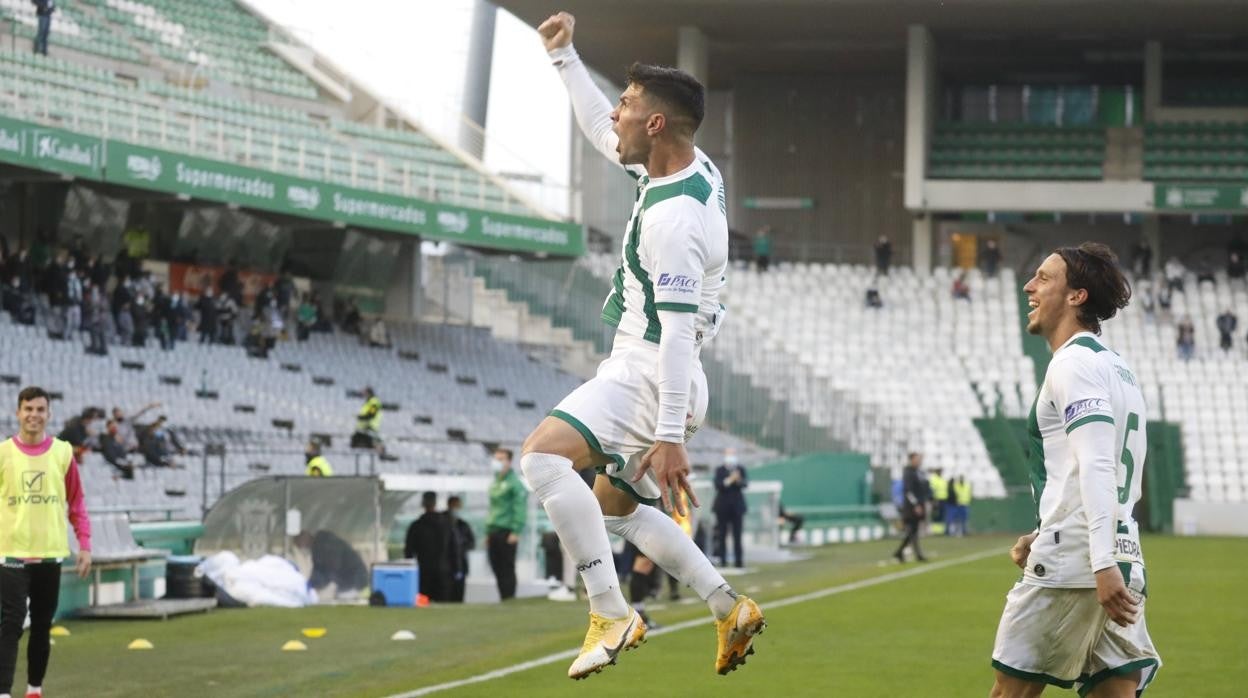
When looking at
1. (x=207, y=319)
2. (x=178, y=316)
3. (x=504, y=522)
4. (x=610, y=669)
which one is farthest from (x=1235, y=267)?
(x=610, y=669)

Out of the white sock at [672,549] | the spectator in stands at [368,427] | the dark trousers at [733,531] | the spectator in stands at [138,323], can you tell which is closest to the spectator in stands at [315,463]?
the dark trousers at [733,531]

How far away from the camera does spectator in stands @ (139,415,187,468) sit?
1013 inches

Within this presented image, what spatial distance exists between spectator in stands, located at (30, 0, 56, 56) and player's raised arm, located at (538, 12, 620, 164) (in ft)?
96.6

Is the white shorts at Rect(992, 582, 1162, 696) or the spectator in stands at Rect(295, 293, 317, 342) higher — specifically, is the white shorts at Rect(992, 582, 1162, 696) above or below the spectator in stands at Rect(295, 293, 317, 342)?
below

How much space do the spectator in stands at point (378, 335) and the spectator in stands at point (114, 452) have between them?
1542 centimetres

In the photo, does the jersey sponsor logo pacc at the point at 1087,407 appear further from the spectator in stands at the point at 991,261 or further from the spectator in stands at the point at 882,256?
the spectator in stands at the point at 991,261

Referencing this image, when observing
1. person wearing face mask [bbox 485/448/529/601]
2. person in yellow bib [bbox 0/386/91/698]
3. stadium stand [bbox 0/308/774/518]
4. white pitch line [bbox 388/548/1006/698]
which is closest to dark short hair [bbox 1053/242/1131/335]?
white pitch line [bbox 388/548/1006/698]

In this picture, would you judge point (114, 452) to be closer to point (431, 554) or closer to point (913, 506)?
point (431, 554)

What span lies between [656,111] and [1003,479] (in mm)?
35752

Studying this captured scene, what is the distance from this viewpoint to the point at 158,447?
2581 cm

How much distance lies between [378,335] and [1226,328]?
70.3ft

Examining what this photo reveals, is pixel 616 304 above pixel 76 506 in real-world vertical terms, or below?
above

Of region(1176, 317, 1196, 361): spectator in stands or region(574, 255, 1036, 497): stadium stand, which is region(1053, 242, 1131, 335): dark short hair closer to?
region(574, 255, 1036, 497): stadium stand

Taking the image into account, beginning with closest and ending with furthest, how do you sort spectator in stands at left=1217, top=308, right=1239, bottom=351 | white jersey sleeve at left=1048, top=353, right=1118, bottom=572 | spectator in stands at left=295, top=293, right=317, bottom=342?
white jersey sleeve at left=1048, top=353, right=1118, bottom=572 < spectator in stands at left=295, top=293, right=317, bottom=342 < spectator in stands at left=1217, top=308, right=1239, bottom=351
